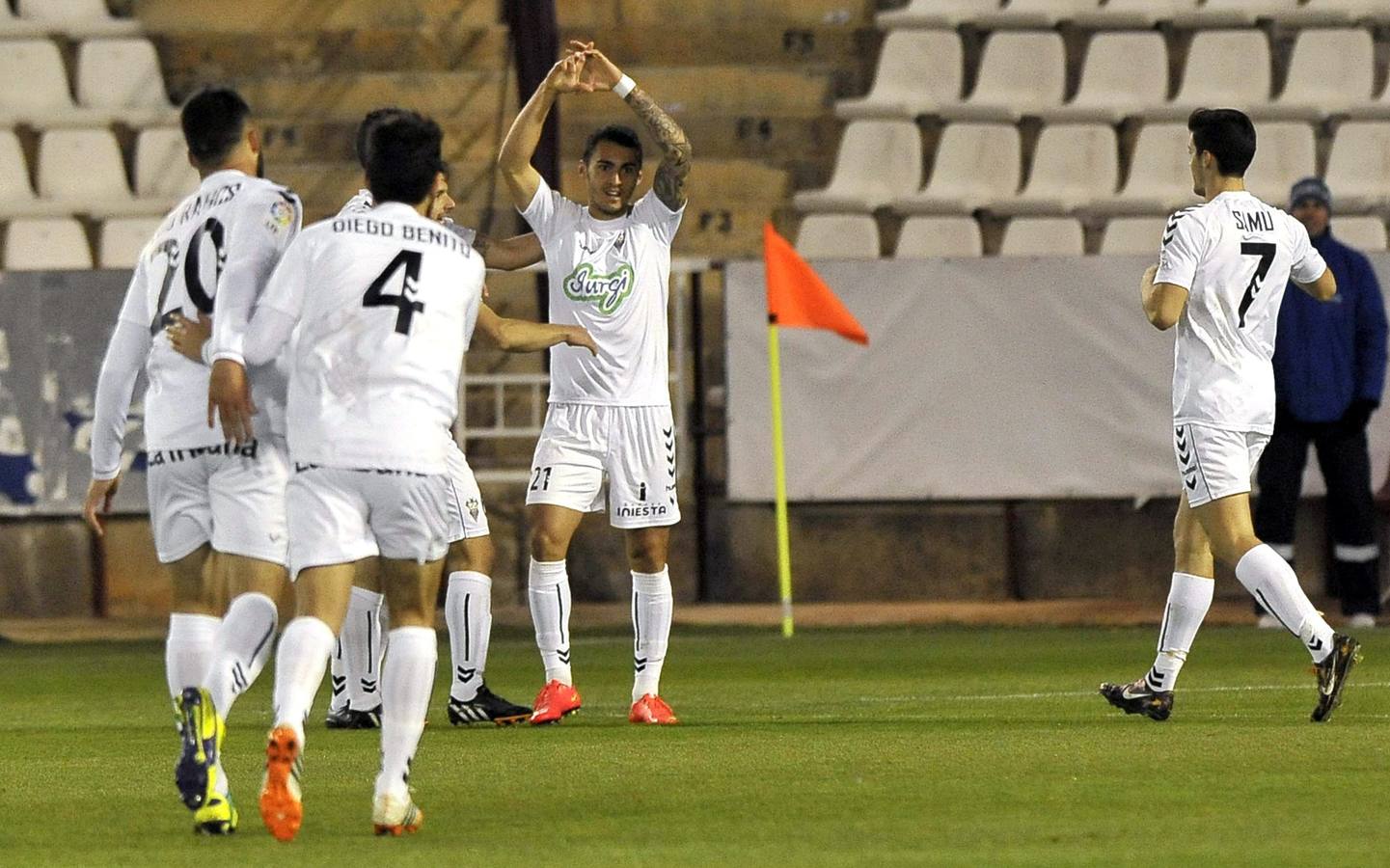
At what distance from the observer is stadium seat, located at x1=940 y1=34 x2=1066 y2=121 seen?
61.5 feet

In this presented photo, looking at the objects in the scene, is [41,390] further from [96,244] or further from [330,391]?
[330,391]

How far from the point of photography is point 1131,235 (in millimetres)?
17453

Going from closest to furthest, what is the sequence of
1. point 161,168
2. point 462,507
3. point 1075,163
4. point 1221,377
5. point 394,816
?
point 394,816 < point 1221,377 < point 462,507 < point 1075,163 < point 161,168

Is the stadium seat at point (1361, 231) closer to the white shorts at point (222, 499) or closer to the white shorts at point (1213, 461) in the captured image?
the white shorts at point (1213, 461)

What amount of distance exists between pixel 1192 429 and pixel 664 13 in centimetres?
1127

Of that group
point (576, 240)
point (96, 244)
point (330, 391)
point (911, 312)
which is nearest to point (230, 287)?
point (330, 391)

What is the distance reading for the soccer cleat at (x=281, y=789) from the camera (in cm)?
571

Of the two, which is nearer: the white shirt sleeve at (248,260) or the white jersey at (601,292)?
the white shirt sleeve at (248,260)

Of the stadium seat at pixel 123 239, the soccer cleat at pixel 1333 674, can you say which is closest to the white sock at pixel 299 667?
the soccer cleat at pixel 1333 674

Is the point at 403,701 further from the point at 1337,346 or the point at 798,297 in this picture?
the point at 1337,346

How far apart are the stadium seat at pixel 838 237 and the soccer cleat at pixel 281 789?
12196 mm

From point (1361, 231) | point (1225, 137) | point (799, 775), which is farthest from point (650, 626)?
point (1361, 231)

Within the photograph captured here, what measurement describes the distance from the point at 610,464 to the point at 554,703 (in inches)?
37.7

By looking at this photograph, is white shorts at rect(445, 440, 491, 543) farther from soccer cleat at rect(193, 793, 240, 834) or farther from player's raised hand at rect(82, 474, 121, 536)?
soccer cleat at rect(193, 793, 240, 834)
